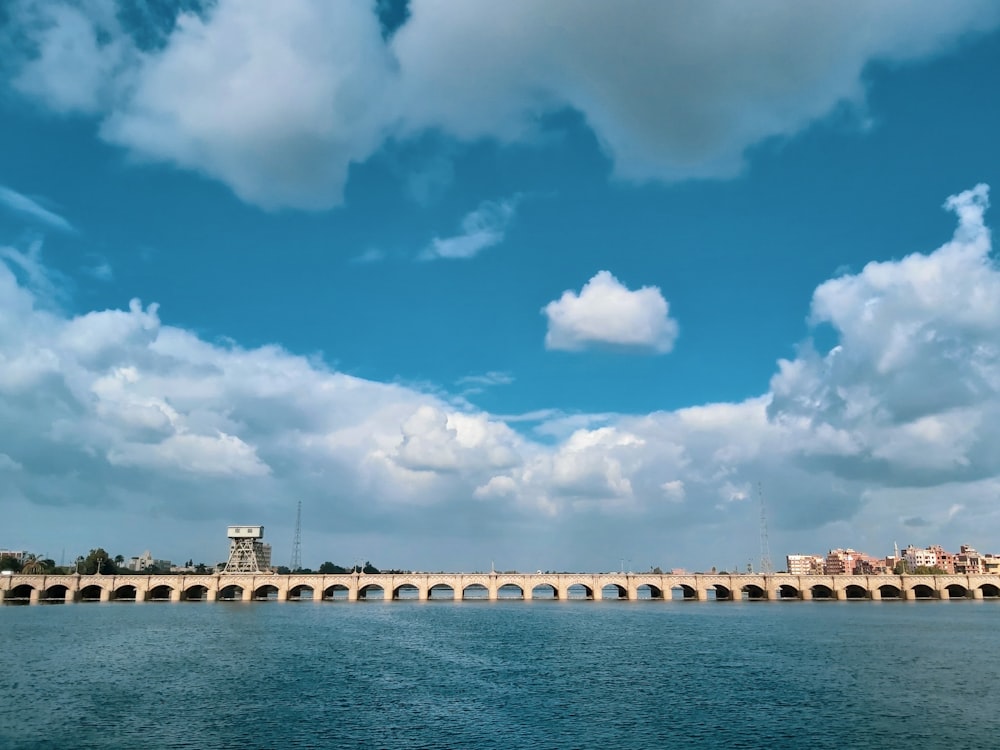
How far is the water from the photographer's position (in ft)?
140

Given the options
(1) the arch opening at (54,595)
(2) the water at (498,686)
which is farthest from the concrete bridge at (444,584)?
(2) the water at (498,686)

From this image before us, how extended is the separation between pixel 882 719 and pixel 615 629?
6435cm

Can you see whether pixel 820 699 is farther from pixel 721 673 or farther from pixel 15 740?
pixel 15 740

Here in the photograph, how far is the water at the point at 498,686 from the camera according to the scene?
4259 cm

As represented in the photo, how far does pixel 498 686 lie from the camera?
5928cm

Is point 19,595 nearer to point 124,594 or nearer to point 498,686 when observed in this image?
point 124,594

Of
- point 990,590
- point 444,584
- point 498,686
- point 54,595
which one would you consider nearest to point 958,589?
point 990,590

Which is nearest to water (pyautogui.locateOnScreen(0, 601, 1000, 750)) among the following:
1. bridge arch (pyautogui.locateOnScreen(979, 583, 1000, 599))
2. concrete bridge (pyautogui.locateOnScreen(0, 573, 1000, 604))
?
concrete bridge (pyautogui.locateOnScreen(0, 573, 1000, 604))

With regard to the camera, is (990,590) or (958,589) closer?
(990,590)

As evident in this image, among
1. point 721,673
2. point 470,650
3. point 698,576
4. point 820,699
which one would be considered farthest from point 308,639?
point 698,576

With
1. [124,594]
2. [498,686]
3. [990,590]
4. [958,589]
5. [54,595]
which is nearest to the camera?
[498,686]

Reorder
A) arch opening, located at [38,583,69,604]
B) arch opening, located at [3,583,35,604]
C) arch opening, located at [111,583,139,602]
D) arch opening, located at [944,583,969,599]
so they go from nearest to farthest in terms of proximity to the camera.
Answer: arch opening, located at [3,583,35,604], arch opening, located at [38,583,69,604], arch opening, located at [111,583,139,602], arch opening, located at [944,583,969,599]

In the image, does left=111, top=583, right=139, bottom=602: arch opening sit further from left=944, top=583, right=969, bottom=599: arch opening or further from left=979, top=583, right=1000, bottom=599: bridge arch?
left=979, top=583, right=1000, bottom=599: bridge arch

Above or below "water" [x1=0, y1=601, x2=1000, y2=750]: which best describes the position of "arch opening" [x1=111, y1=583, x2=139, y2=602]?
above
